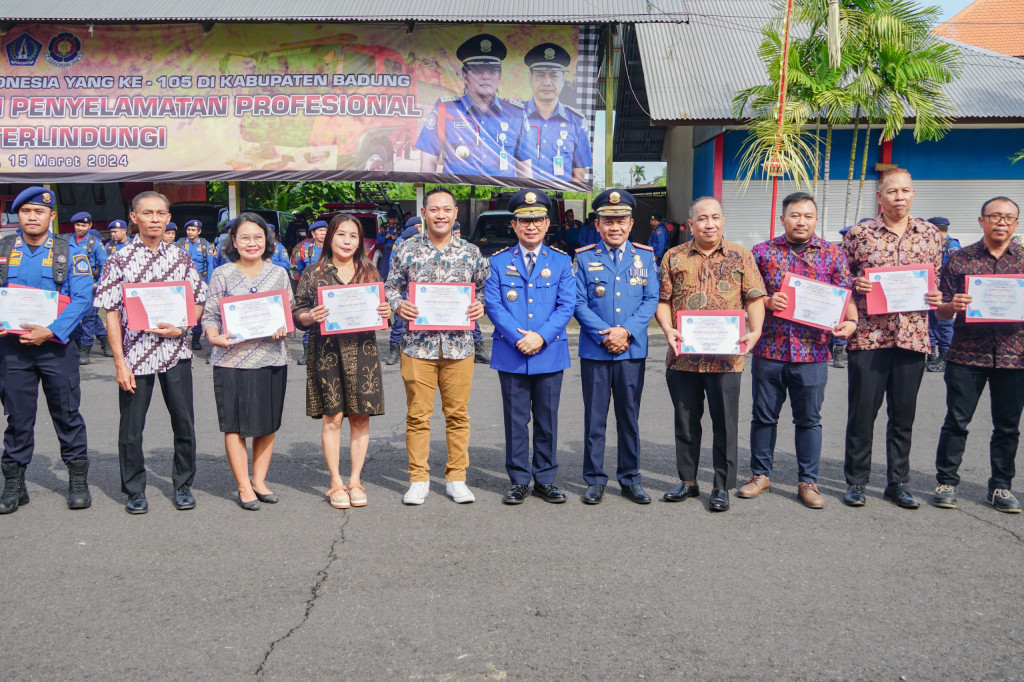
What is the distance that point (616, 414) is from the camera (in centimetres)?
562

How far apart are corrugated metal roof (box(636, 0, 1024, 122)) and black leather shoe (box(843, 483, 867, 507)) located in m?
11.6

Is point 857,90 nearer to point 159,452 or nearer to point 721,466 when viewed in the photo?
point 721,466

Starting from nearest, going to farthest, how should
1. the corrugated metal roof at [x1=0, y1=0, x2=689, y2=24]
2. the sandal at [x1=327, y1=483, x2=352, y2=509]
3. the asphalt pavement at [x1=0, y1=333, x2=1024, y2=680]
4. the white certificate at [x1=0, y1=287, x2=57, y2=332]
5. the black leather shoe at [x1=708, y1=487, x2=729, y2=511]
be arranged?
the asphalt pavement at [x1=0, y1=333, x2=1024, y2=680], the white certificate at [x1=0, y1=287, x2=57, y2=332], the black leather shoe at [x1=708, y1=487, x2=729, y2=511], the sandal at [x1=327, y1=483, x2=352, y2=509], the corrugated metal roof at [x1=0, y1=0, x2=689, y2=24]

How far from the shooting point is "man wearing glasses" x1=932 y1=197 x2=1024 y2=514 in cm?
545

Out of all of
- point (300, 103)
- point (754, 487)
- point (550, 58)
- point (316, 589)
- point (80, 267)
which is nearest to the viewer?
point (316, 589)

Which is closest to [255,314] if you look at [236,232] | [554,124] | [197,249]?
[236,232]

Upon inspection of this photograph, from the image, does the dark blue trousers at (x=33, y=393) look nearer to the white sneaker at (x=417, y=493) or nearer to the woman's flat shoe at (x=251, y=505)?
the woman's flat shoe at (x=251, y=505)

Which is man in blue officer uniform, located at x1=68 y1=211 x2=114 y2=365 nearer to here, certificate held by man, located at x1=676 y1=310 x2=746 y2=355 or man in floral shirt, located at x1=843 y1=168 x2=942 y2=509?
certificate held by man, located at x1=676 y1=310 x2=746 y2=355

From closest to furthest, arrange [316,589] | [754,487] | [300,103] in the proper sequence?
1. [316,589]
2. [754,487]
3. [300,103]

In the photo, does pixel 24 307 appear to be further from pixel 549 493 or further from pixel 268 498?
pixel 549 493

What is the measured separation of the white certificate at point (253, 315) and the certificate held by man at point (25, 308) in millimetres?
1010

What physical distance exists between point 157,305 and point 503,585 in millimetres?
2721

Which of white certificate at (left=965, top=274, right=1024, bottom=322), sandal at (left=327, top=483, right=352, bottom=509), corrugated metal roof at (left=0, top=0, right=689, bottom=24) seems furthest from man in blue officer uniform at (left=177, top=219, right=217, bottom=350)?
white certificate at (left=965, top=274, right=1024, bottom=322)

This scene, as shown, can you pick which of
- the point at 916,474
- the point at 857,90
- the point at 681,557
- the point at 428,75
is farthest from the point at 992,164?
the point at 681,557
